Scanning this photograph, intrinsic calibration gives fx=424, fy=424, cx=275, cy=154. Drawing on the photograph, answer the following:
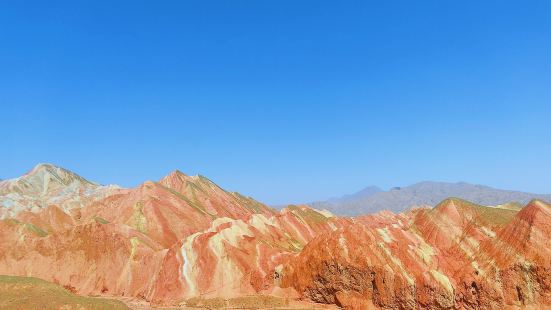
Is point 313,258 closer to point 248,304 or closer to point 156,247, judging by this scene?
point 248,304

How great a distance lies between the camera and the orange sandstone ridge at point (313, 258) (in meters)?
49.9

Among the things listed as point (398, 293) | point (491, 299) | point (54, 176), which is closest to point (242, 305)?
point (398, 293)

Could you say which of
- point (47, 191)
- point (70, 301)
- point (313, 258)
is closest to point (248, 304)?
point (313, 258)

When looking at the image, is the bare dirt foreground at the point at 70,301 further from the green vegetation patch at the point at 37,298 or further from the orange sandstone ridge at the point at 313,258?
the orange sandstone ridge at the point at 313,258

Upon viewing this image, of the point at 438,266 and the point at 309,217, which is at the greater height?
the point at 309,217

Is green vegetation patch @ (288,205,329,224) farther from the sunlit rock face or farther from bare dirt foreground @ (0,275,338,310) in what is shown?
the sunlit rock face

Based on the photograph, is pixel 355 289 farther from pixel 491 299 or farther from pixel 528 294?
pixel 528 294

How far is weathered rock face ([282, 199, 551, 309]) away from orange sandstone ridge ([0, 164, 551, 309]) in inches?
4.7

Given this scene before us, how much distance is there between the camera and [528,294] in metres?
48.3

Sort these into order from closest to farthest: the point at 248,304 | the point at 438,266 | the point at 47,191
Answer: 1. the point at 438,266
2. the point at 248,304
3. the point at 47,191

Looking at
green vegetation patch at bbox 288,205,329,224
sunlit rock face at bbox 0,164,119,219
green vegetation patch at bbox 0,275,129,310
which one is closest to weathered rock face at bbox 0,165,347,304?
green vegetation patch at bbox 288,205,329,224

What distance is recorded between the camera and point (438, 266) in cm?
5444

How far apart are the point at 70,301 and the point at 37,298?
382cm

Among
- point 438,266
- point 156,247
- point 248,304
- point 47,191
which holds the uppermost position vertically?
point 47,191
